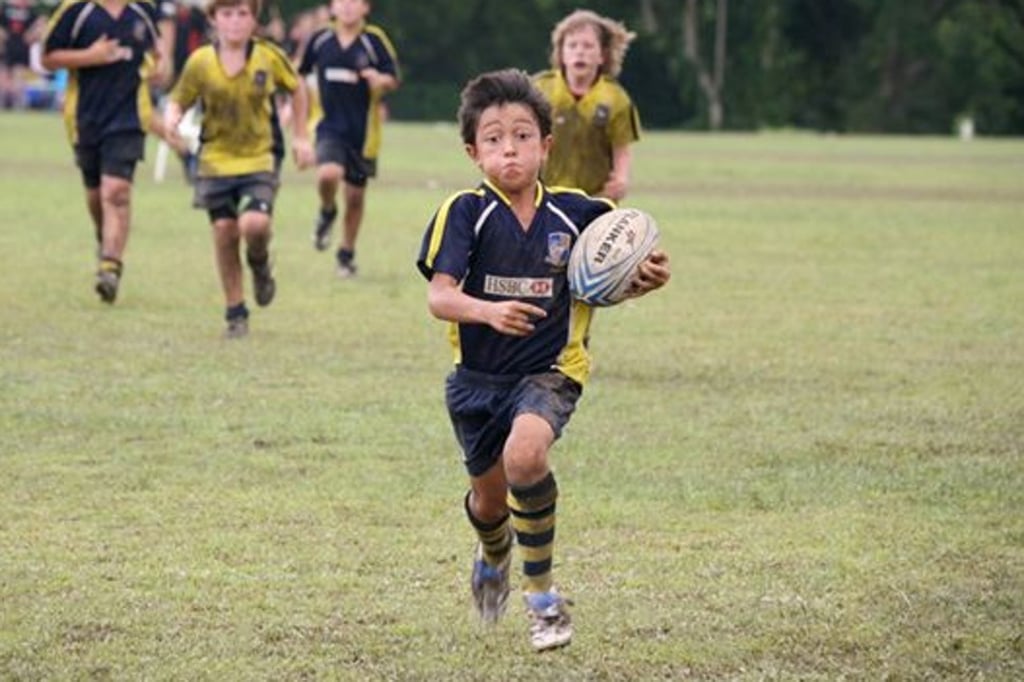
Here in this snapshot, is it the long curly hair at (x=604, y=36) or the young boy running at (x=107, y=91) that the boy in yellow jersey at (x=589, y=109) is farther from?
the young boy running at (x=107, y=91)

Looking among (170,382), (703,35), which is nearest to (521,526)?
(170,382)

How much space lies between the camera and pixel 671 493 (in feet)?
30.2

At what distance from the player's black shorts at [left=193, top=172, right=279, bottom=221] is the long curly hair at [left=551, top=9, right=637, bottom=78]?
80.2 inches

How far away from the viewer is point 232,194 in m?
14.1

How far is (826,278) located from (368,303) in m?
4.22

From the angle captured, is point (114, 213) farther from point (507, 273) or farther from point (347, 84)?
point (507, 273)

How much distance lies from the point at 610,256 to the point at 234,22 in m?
7.64

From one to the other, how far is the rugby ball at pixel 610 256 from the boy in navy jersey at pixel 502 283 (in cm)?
6

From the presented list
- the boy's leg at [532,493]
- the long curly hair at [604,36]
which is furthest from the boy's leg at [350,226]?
the boy's leg at [532,493]

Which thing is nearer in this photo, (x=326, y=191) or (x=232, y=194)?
(x=232, y=194)

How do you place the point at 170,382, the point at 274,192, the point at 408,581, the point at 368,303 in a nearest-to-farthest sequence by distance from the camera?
the point at 408,581 < the point at 170,382 < the point at 274,192 < the point at 368,303

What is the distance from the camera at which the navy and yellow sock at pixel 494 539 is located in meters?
7.09

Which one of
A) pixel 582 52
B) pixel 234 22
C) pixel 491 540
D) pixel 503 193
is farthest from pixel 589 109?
pixel 491 540

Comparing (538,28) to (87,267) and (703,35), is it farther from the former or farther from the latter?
(87,267)
